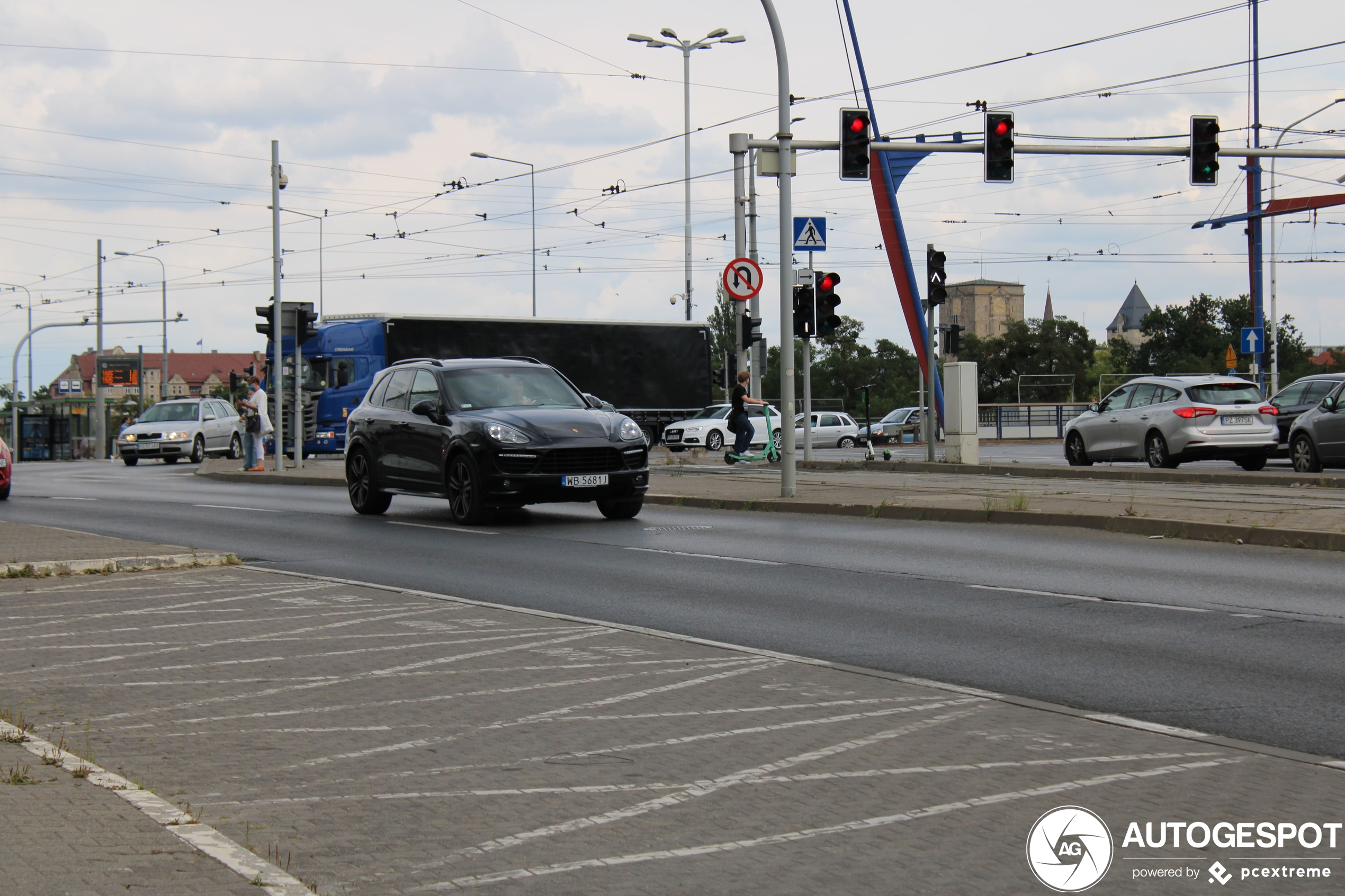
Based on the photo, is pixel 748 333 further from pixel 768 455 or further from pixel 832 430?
pixel 832 430

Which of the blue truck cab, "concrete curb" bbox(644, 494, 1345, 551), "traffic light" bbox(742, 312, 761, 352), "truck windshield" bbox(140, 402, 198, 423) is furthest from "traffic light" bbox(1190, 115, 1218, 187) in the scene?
"truck windshield" bbox(140, 402, 198, 423)

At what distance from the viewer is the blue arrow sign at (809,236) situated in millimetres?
24562

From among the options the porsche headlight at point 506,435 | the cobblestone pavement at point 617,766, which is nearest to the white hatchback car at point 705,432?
the porsche headlight at point 506,435

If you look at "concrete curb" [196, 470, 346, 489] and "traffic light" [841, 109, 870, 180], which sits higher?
"traffic light" [841, 109, 870, 180]

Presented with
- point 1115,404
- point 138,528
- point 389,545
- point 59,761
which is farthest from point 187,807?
point 1115,404

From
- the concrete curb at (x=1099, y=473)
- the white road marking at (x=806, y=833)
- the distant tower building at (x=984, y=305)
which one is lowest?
the white road marking at (x=806, y=833)

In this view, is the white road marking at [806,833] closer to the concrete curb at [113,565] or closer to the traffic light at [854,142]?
the concrete curb at [113,565]

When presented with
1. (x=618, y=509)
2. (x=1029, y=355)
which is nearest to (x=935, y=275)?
(x=618, y=509)

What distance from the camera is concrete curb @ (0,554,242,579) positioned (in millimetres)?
11398

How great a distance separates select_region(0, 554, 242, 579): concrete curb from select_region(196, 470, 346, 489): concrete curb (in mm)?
12453

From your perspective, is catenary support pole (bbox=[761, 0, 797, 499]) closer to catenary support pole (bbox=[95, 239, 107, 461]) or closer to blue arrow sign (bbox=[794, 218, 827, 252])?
blue arrow sign (bbox=[794, 218, 827, 252])

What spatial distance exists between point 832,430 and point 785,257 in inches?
1230

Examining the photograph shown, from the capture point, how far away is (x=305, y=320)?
28.1 meters

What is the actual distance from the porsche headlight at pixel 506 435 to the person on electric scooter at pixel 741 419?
11.6 m
